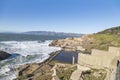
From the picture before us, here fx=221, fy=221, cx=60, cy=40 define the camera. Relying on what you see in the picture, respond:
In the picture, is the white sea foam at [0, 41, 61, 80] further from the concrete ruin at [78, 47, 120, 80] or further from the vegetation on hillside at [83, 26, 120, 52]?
the vegetation on hillside at [83, 26, 120, 52]

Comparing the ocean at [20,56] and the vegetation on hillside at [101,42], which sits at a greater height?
the vegetation on hillside at [101,42]

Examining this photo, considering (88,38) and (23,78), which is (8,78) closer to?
(23,78)

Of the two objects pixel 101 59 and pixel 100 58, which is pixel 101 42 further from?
pixel 101 59

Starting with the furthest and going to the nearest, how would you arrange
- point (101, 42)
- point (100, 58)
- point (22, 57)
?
point (101, 42) → point (22, 57) → point (100, 58)

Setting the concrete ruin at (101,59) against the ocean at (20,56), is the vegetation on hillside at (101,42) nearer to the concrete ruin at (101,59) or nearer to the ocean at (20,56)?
the ocean at (20,56)

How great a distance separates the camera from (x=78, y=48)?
222 ft

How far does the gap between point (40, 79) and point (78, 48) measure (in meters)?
45.5

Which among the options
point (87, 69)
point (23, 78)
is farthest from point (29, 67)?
point (87, 69)

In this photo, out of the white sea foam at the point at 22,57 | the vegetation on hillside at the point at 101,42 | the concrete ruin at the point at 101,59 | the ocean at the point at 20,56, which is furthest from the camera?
the vegetation on hillside at the point at 101,42

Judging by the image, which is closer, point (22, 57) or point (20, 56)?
point (22, 57)

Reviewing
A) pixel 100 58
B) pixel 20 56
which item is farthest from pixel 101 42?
pixel 100 58

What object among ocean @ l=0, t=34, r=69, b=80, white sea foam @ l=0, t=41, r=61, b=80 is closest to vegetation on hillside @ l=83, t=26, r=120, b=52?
ocean @ l=0, t=34, r=69, b=80

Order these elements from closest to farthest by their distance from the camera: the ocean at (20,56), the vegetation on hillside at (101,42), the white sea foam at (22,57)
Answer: the white sea foam at (22,57)
the ocean at (20,56)
the vegetation on hillside at (101,42)

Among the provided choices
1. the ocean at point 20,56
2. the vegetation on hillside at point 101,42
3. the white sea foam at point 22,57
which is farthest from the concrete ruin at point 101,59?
the vegetation on hillside at point 101,42
